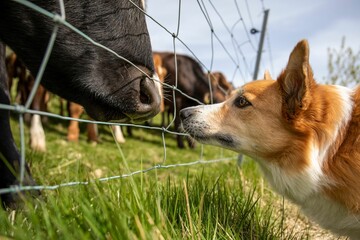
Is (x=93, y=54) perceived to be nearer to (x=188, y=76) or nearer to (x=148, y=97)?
(x=148, y=97)

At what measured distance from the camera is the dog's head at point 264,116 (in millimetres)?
2205

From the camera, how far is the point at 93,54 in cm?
227

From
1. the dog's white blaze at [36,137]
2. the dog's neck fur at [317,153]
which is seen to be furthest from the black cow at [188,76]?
the dog's neck fur at [317,153]

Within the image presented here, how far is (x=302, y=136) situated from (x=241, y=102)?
0.43 meters

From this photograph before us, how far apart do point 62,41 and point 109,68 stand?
30 cm

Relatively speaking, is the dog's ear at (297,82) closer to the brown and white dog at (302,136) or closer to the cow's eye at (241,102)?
the brown and white dog at (302,136)

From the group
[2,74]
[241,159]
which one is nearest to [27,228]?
[2,74]

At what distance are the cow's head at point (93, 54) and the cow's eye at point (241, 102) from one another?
1.65ft

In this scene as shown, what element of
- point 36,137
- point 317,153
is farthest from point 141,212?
point 36,137

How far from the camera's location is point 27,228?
1511 millimetres

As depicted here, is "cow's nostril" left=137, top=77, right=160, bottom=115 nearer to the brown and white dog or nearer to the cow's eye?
the brown and white dog

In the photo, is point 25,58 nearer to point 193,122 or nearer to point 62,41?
point 62,41

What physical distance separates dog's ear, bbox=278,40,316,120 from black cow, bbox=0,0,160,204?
2.56ft

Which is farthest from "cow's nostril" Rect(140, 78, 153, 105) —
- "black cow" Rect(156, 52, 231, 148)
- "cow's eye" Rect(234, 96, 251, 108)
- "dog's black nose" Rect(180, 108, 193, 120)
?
"black cow" Rect(156, 52, 231, 148)
